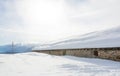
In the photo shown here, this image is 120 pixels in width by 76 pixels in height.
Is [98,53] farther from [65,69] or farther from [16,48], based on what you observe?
[16,48]

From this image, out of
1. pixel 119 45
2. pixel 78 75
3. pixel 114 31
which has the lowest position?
pixel 78 75

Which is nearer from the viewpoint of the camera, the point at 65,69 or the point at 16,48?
the point at 65,69

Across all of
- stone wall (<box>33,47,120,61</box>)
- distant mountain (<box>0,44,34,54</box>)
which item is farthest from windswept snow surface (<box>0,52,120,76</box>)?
distant mountain (<box>0,44,34,54</box>)

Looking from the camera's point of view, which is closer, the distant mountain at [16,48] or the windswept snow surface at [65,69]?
the windswept snow surface at [65,69]

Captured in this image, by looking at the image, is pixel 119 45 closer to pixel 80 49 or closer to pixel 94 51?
pixel 94 51

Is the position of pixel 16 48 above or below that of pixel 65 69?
above

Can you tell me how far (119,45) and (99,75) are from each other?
1.90 meters

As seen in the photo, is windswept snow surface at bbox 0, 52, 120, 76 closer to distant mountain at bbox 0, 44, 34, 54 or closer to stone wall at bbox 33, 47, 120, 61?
stone wall at bbox 33, 47, 120, 61

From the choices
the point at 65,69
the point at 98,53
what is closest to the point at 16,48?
the point at 98,53

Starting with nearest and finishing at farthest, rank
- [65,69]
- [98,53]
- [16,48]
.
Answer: [65,69]
[98,53]
[16,48]

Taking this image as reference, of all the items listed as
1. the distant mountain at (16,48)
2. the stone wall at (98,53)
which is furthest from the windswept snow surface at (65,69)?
the distant mountain at (16,48)

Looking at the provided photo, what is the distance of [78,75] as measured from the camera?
317 centimetres

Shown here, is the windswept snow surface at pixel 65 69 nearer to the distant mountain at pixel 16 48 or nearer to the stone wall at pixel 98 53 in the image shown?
the stone wall at pixel 98 53

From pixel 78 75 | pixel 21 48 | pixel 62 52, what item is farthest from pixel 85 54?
pixel 21 48
